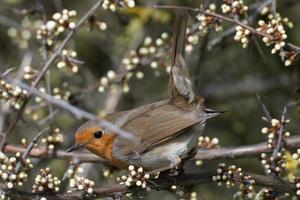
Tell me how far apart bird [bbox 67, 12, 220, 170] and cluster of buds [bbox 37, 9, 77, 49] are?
0.65 metres

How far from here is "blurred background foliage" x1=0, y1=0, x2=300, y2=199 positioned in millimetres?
5887

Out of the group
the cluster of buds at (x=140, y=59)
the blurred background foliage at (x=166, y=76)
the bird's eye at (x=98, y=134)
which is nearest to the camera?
the bird's eye at (x=98, y=134)

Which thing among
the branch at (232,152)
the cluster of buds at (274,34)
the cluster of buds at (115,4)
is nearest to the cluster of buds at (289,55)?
the cluster of buds at (274,34)

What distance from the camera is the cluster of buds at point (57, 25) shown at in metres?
4.33

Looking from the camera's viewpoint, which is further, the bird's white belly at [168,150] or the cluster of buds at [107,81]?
the cluster of buds at [107,81]

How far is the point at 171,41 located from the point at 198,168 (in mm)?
2168

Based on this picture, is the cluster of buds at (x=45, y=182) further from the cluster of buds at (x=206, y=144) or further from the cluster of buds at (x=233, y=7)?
the cluster of buds at (x=233, y=7)

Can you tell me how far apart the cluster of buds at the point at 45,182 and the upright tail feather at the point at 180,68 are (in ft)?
4.61

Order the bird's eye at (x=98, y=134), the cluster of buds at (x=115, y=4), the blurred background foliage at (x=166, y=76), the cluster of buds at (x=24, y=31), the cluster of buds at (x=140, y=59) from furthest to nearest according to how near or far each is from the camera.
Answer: the blurred background foliage at (x=166, y=76) < the cluster of buds at (x=24, y=31) < the cluster of buds at (x=140, y=59) < the bird's eye at (x=98, y=134) < the cluster of buds at (x=115, y=4)

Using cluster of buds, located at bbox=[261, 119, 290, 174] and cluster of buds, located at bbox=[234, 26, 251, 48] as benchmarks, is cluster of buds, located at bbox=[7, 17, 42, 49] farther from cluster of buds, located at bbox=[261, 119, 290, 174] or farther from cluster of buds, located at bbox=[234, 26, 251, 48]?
cluster of buds, located at bbox=[261, 119, 290, 174]

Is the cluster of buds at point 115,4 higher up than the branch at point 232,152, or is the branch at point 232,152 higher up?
the cluster of buds at point 115,4

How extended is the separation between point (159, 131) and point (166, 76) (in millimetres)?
2102

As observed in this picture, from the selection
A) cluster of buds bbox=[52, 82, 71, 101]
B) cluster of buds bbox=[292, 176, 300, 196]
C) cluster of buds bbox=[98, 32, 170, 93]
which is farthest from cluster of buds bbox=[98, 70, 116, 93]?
cluster of buds bbox=[292, 176, 300, 196]

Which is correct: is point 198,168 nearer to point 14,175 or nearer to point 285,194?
point 285,194
